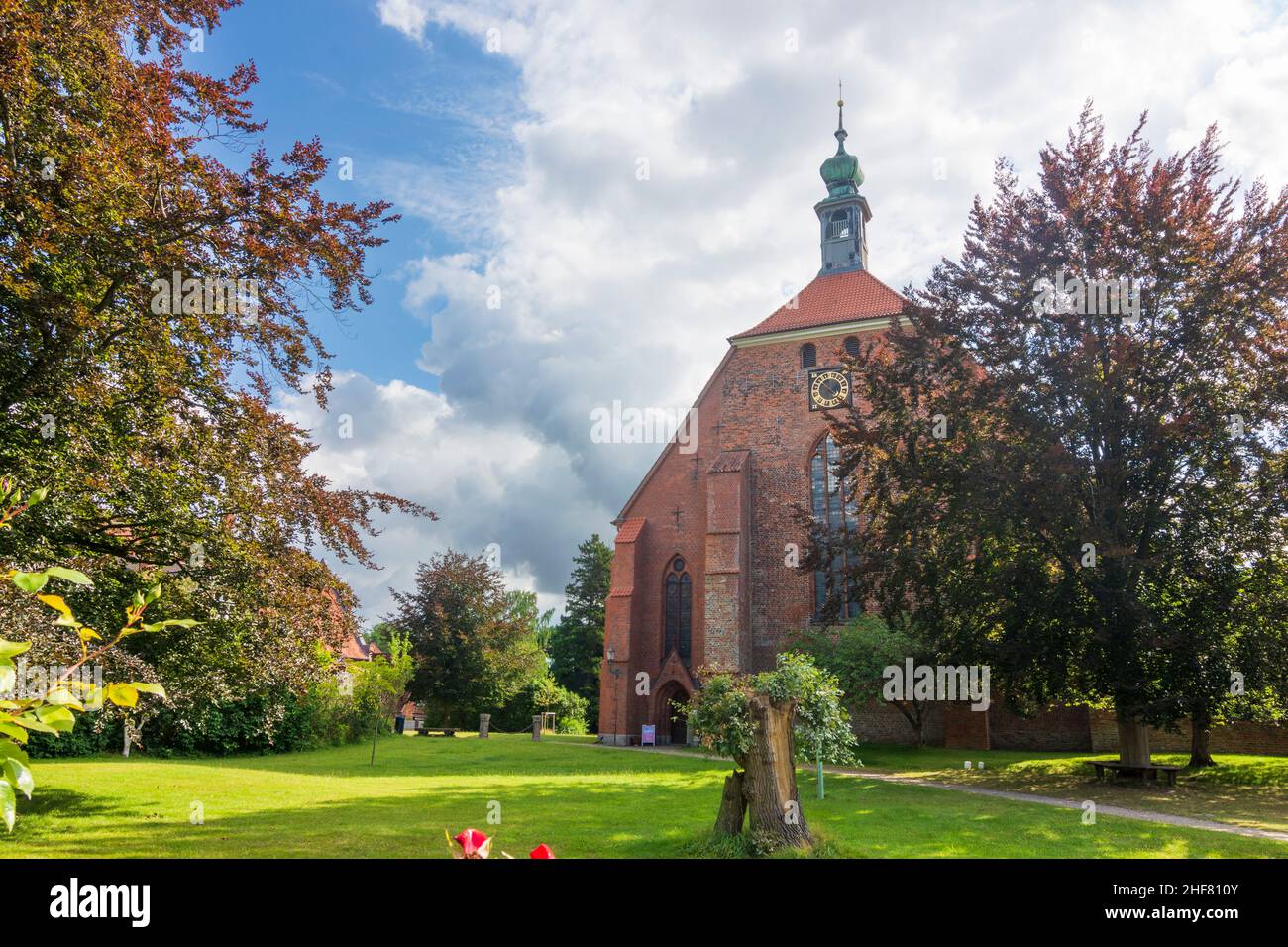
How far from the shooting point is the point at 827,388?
1231 inches

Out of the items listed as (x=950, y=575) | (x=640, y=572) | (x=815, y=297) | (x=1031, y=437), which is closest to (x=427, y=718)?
(x=640, y=572)

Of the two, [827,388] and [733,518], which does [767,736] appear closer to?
[733,518]

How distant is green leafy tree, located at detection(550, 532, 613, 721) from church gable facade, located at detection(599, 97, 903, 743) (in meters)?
23.6

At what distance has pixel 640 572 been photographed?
33.0m

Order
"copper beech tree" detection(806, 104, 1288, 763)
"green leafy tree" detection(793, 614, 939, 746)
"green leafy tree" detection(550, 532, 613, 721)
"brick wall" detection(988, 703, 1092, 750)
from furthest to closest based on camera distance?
"green leafy tree" detection(550, 532, 613, 721) < "brick wall" detection(988, 703, 1092, 750) < "green leafy tree" detection(793, 614, 939, 746) < "copper beech tree" detection(806, 104, 1288, 763)

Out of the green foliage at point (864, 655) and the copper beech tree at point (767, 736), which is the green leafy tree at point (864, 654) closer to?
the green foliage at point (864, 655)

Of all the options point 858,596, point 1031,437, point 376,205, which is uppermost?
point 376,205

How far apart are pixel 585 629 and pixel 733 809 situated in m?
50.2

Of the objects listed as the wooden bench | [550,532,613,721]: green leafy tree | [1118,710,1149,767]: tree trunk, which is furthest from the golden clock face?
[550,532,613,721]: green leafy tree

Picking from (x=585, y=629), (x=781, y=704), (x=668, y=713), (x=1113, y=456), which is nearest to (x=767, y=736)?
(x=781, y=704)

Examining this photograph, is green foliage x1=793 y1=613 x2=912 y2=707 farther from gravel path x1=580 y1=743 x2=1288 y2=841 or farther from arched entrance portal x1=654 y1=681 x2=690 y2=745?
arched entrance portal x1=654 y1=681 x2=690 y2=745

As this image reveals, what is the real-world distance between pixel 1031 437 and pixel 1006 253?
15.0 feet

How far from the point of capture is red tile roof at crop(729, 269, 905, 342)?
1270 inches

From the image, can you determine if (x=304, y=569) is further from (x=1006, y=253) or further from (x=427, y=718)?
(x=427, y=718)
